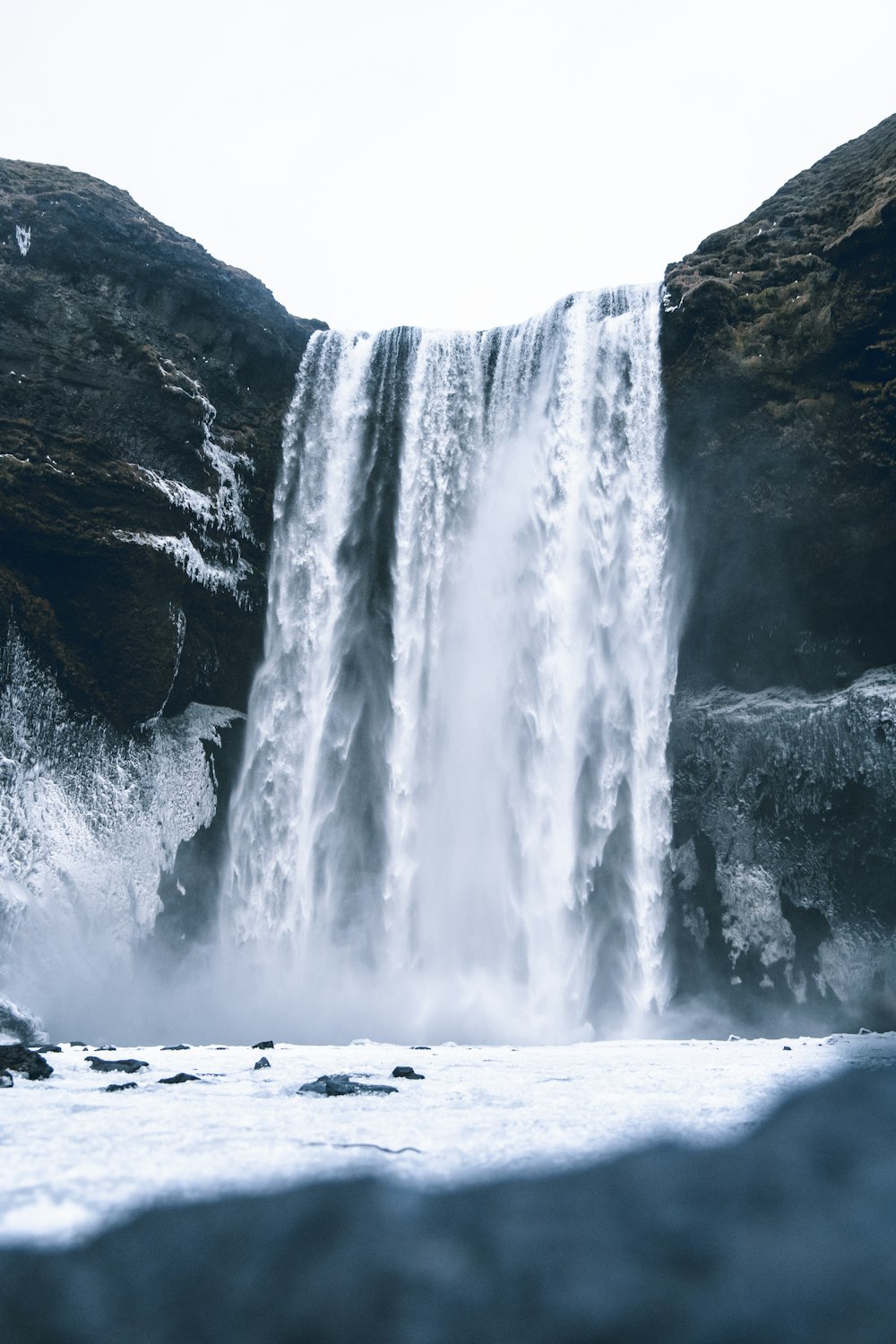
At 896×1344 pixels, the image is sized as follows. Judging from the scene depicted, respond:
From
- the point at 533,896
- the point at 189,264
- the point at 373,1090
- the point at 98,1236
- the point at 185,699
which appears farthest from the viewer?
the point at 189,264

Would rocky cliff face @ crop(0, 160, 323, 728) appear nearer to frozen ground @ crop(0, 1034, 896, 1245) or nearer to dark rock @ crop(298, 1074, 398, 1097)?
frozen ground @ crop(0, 1034, 896, 1245)

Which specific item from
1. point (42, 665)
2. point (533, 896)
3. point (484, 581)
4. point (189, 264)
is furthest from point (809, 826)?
point (189, 264)

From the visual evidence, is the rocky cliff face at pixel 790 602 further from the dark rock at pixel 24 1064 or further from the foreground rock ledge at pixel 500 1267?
the foreground rock ledge at pixel 500 1267

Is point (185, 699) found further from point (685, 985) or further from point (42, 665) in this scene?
point (685, 985)

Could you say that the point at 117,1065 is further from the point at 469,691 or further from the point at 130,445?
the point at 130,445

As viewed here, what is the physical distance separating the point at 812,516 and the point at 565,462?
5.87 meters

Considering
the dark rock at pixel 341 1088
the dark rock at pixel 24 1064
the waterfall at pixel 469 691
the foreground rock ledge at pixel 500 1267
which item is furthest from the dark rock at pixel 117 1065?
the waterfall at pixel 469 691

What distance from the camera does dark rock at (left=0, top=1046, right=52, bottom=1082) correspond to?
925 centimetres

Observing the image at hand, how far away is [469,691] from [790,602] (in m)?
7.58

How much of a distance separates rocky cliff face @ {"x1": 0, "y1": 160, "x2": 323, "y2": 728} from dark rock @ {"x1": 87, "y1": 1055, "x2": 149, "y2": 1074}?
10.9 meters

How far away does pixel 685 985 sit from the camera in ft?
61.1

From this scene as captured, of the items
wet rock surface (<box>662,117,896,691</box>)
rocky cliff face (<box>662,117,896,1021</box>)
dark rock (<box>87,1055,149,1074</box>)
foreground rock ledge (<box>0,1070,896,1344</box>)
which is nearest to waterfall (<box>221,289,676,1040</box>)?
rocky cliff face (<box>662,117,896,1021</box>)

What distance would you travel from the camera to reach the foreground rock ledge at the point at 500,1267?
379 centimetres

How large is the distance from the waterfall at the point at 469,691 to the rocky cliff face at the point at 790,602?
3.09 ft
